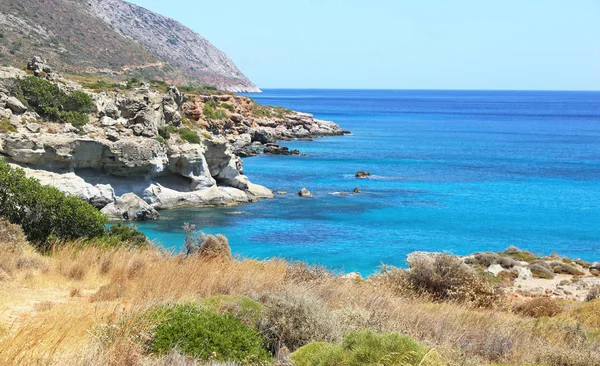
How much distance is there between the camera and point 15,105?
106 feet

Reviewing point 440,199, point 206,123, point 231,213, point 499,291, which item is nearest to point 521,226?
point 440,199

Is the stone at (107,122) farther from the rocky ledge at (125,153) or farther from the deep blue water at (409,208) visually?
the deep blue water at (409,208)

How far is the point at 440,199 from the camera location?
40.6 metres

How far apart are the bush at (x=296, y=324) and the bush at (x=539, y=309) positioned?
612 cm

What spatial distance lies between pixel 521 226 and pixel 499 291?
2338 centimetres

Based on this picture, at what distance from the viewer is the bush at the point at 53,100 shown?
33750 millimetres

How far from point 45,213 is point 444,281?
8704mm

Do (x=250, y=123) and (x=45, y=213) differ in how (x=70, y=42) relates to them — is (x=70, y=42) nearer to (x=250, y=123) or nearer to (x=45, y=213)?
(x=250, y=123)

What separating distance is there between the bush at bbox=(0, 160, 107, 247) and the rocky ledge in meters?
16.3

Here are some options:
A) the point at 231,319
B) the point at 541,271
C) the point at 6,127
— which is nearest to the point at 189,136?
the point at 6,127

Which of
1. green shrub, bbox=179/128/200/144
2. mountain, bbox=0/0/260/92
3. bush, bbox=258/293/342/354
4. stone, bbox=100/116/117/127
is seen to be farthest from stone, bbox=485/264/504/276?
mountain, bbox=0/0/260/92

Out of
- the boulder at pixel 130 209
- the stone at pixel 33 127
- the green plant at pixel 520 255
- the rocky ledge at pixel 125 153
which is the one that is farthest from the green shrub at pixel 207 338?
the stone at pixel 33 127

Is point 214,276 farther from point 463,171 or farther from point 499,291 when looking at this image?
point 463,171

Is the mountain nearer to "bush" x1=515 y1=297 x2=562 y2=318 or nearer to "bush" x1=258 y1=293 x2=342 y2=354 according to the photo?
"bush" x1=515 y1=297 x2=562 y2=318
